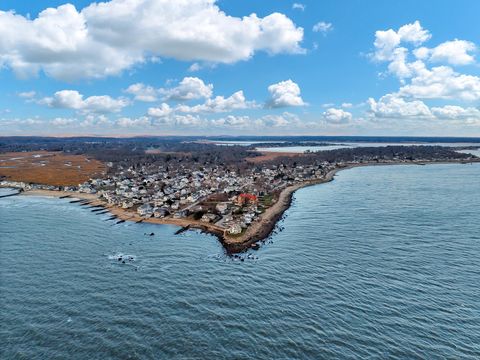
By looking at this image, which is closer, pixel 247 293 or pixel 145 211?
pixel 247 293

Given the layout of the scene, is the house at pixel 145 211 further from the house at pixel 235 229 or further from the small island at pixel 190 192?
the house at pixel 235 229

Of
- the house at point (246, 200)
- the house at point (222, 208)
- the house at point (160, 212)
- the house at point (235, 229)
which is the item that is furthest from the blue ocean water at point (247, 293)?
the house at point (246, 200)

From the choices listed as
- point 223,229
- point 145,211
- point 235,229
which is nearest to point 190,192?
point 145,211

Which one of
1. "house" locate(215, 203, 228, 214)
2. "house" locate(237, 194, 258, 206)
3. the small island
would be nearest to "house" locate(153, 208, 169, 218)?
the small island

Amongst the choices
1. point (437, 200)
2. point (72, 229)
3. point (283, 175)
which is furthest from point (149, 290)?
point (283, 175)

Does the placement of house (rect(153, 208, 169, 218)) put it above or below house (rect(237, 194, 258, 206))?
below

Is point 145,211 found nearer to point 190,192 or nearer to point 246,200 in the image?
point 190,192

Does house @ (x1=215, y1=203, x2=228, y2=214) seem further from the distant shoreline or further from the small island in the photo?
the distant shoreline

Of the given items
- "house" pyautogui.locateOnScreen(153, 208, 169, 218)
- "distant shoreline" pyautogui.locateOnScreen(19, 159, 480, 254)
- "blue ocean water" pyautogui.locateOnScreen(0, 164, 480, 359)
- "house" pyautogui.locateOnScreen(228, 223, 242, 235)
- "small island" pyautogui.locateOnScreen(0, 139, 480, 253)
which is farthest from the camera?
"house" pyautogui.locateOnScreen(153, 208, 169, 218)
